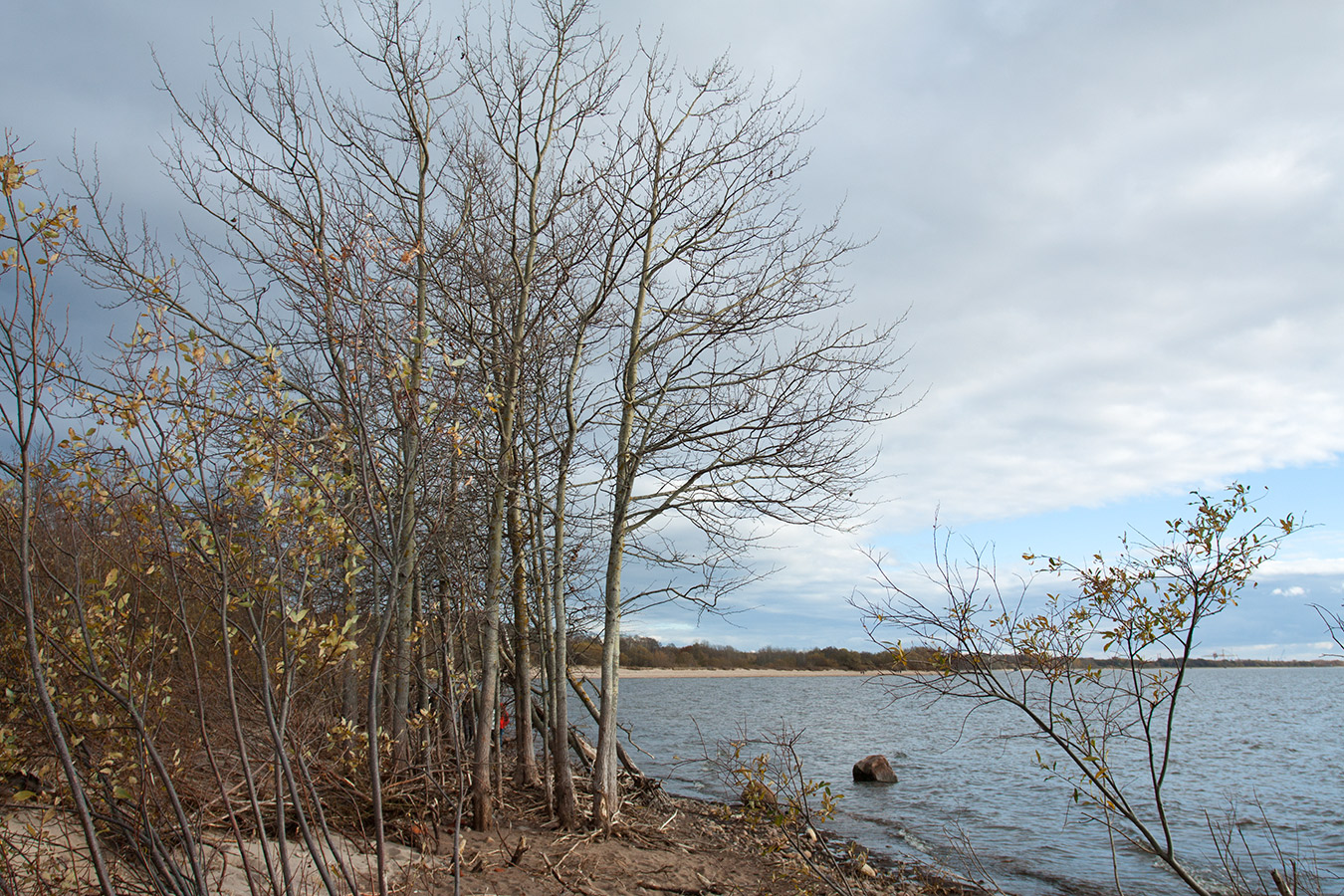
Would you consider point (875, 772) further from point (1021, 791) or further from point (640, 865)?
point (640, 865)

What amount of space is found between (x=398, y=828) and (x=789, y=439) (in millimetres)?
5641

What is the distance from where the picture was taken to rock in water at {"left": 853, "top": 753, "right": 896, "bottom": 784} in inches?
783

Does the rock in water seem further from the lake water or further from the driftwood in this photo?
the driftwood

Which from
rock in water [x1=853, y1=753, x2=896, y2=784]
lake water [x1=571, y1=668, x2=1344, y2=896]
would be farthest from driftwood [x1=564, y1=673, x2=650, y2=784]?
rock in water [x1=853, y1=753, x2=896, y2=784]

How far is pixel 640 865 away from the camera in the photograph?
26.7 feet

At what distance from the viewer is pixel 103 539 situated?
4.25m

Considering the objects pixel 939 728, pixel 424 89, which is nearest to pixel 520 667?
pixel 424 89

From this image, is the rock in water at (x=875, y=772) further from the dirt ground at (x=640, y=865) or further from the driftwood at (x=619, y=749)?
the driftwood at (x=619, y=749)

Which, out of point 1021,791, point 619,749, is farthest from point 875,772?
point 619,749

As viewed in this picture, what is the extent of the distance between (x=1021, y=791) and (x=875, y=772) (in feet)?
11.3

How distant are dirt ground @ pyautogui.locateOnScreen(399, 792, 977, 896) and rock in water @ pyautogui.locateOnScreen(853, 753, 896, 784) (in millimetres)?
9481

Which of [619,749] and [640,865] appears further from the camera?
[619,749]

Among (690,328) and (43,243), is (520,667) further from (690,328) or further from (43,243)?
(43,243)

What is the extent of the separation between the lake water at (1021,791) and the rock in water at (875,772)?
35 cm
